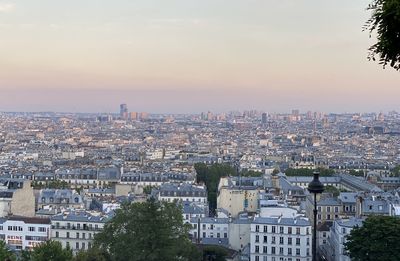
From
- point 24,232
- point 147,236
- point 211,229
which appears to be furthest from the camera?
point 211,229

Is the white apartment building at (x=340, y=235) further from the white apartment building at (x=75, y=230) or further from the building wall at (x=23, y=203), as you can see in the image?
the building wall at (x=23, y=203)

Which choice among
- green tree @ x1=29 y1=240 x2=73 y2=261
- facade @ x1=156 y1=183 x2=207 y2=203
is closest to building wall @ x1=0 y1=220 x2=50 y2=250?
green tree @ x1=29 y1=240 x2=73 y2=261

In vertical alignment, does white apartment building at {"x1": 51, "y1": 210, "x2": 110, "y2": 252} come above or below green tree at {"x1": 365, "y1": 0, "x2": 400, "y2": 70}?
below

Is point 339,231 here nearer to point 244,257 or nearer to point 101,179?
point 244,257

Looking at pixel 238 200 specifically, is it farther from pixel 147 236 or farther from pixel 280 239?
pixel 147 236

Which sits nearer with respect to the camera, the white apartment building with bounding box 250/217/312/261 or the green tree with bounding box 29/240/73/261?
the green tree with bounding box 29/240/73/261

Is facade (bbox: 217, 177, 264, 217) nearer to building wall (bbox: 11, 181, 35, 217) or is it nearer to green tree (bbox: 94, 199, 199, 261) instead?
building wall (bbox: 11, 181, 35, 217)

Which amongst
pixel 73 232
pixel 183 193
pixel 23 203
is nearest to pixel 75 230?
pixel 73 232

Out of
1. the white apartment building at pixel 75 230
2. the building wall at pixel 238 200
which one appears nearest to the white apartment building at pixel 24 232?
the white apartment building at pixel 75 230
